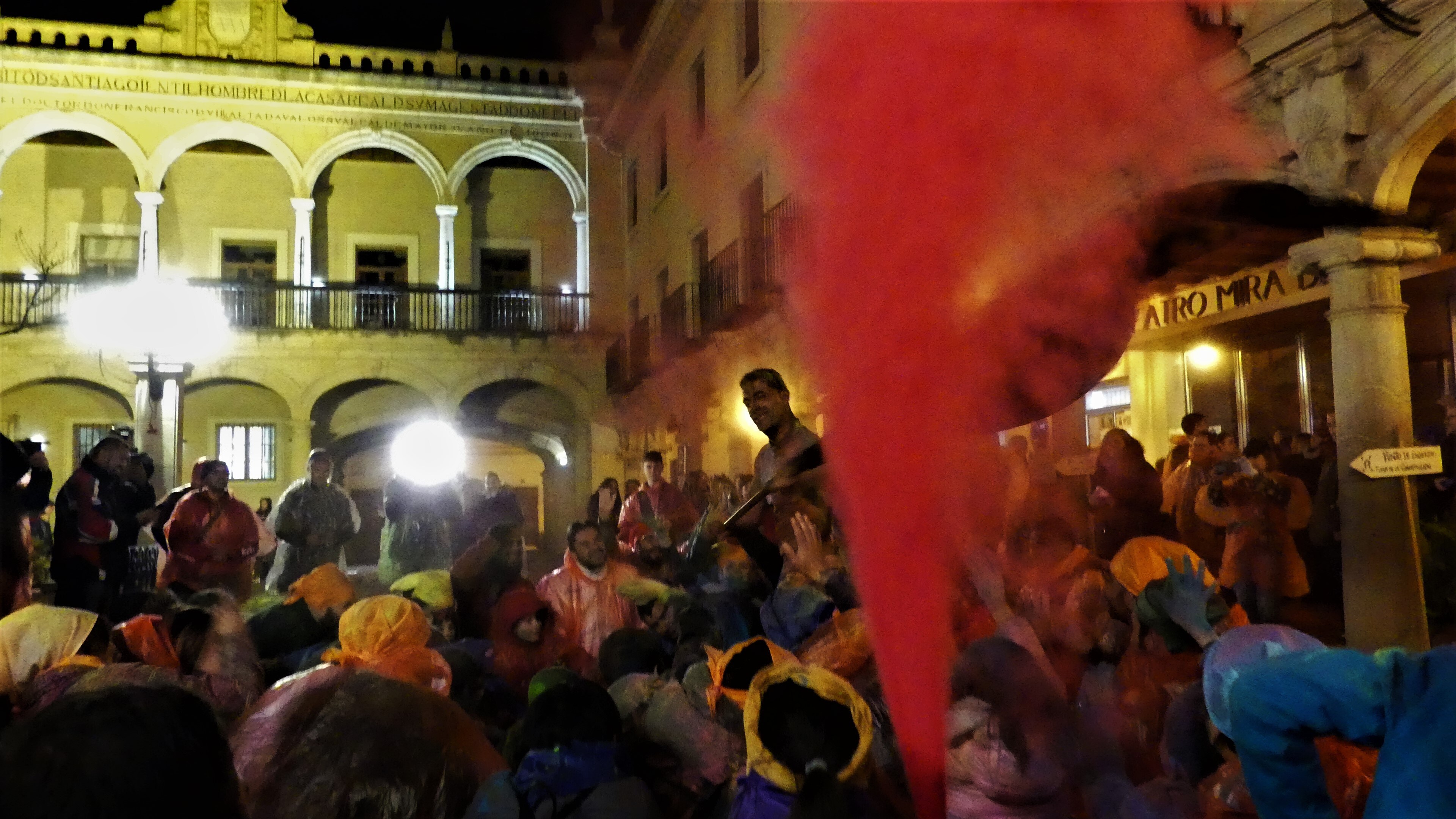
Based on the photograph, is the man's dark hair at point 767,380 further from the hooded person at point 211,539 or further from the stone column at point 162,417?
the stone column at point 162,417

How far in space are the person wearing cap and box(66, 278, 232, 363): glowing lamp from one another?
1092 centimetres

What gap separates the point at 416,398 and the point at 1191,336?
15927mm

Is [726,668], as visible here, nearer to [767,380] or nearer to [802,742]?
[802,742]

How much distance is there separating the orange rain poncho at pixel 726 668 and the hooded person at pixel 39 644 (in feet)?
6.40

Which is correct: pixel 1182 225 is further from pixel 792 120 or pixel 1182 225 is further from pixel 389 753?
pixel 389 753

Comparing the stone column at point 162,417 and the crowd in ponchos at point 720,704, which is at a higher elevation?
the stone column at point 162,417

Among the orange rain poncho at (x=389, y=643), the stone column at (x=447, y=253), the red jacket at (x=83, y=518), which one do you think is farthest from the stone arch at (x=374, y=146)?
the orange rain poncho at (x=389, y=643)

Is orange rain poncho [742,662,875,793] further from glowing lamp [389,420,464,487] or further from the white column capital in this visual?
glowing lamp [389,420,464,487]

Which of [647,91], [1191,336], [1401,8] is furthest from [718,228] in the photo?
[1401,8]

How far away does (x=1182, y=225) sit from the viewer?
300 inches

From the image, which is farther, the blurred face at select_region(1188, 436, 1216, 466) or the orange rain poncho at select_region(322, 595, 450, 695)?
the blurred face at select_region(1188, 436, 1216, 466)

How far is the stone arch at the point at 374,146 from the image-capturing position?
20.0m

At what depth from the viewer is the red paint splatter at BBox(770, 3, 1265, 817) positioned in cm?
284

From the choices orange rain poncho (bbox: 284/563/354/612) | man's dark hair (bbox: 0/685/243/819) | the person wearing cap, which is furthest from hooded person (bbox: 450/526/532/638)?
man's dark hair (bbox: 0/685/243/819)
